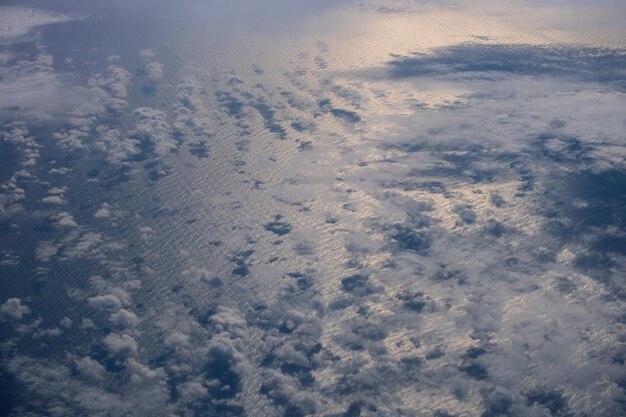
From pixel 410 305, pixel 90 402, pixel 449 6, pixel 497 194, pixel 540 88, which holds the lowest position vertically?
pixel 90 402

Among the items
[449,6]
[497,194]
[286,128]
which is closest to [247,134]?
[286,128]

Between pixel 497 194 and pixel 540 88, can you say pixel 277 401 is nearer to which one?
pixel 497 194

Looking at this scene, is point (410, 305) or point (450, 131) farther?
point (450, 131)

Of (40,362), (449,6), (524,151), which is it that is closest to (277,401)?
(40,362)

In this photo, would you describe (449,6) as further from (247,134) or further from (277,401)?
(277,401)

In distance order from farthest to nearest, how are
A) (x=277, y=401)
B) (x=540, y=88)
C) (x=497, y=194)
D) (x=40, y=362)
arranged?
(x=540, y=88) < (x=497, y=194) < (x=40, y=362) < (x=277, y=401)

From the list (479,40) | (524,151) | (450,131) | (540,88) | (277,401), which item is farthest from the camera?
(479,40)

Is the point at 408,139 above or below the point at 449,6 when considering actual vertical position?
below
